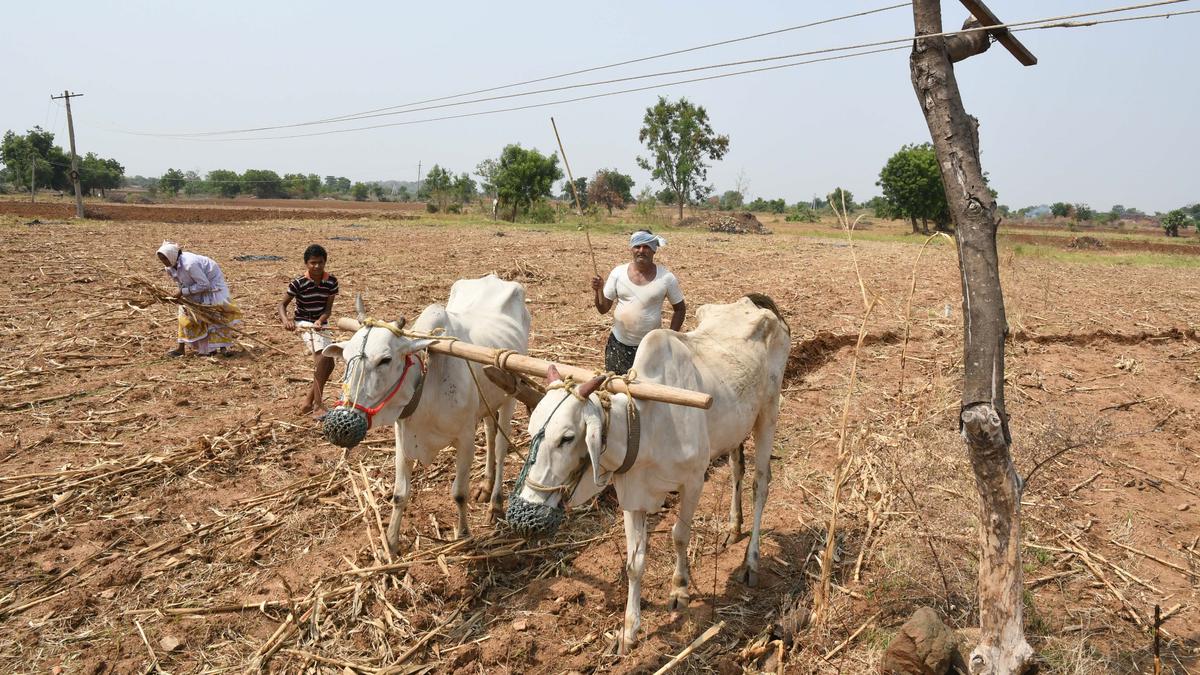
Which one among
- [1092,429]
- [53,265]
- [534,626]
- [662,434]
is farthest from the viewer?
[53,265]

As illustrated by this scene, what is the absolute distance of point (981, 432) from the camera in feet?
11.2

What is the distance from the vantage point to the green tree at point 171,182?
8631 centimetres

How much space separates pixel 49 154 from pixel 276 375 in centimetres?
7493

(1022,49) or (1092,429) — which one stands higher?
(1022,49)

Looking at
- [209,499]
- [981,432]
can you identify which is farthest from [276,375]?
[981,432]

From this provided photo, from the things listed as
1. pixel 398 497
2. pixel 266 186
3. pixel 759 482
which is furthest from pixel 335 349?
pixel 266 186

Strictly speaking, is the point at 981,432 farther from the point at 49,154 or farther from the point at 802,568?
the point at 49,154

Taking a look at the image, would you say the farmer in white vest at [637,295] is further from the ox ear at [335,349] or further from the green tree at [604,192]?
the green tree at [604,192]

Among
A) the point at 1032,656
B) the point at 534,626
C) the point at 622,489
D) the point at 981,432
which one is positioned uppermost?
the point at 981,432

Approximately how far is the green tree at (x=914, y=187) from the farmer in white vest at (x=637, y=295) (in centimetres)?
4240

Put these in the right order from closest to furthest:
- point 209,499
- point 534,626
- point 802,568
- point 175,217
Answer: point 534,626, point 802,568, point 209,499, point 175,217

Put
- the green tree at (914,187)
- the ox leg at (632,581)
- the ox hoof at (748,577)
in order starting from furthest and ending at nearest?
the green tree at (914,187)
the ox hoof at (748,577)
the ox leg at (632,581)

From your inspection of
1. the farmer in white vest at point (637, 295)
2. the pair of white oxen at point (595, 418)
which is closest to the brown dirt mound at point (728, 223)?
the farmer in white vest at point (637, 295)

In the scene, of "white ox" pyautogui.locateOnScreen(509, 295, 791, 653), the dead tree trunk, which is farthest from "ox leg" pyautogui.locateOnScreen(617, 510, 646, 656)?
the dead tree trunk
